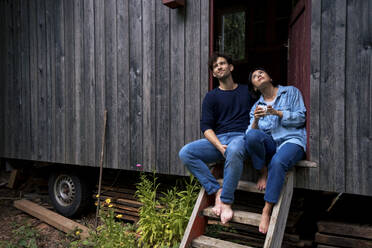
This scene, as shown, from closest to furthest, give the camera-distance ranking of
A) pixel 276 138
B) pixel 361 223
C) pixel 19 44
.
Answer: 1. pixel 276 138
2. pixel 361 223
3. pixel 19 44

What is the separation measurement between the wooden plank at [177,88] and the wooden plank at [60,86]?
199 cm

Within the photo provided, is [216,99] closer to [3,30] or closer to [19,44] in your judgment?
[19,44]

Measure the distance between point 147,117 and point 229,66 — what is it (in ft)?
4.21

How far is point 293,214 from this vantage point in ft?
9.96

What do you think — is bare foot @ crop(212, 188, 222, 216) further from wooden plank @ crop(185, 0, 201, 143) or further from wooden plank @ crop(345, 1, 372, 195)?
wooden plank @ crop(345, 1, 372, 195)

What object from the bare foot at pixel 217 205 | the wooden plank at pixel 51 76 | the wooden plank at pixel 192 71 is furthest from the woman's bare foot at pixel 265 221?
the wooden plank at pixel 51 76

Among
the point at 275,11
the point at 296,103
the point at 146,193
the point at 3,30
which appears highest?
the point at 275,11

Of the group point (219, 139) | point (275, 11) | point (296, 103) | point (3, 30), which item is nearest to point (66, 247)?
point (219, 139)

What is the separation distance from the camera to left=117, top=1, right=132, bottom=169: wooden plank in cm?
360

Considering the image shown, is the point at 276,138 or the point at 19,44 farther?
the point at 19,44

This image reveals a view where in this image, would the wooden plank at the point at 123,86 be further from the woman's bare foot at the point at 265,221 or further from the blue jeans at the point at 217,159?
the woman's bare foot at the point at 265,221

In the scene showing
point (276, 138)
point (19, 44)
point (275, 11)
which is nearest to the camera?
point (276, 138)

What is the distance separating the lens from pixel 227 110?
8.93 feet

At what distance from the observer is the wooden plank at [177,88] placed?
318 cm
